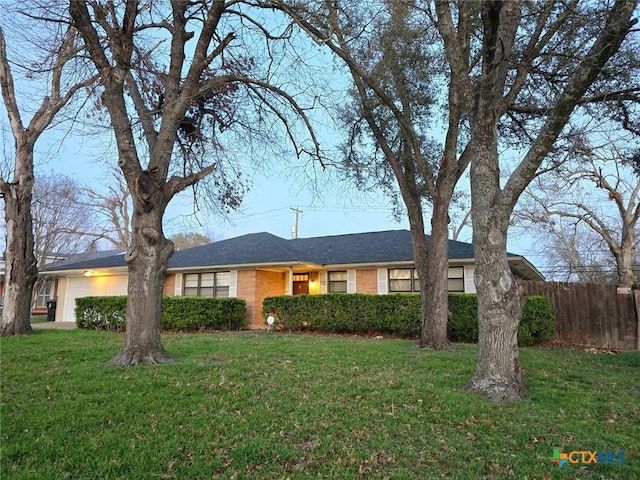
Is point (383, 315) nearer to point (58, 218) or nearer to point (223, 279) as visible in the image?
point (223, 279)

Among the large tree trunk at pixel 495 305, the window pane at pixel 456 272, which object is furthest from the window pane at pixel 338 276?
the large tree trunk at pixel 495 305

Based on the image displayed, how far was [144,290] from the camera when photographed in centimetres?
659

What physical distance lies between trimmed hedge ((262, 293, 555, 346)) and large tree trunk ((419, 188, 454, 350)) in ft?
8.51

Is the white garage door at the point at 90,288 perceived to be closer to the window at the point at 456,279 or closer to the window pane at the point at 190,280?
the window pane at the point at 190,280

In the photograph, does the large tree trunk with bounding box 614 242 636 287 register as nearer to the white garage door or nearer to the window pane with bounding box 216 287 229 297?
the window pane with bounding box 216 287 229 297

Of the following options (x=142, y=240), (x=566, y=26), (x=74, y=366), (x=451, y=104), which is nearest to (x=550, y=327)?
(x=451, y=104)

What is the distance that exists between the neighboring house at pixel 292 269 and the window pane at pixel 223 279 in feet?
0.05

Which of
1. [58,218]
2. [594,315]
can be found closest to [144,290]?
[594,315]

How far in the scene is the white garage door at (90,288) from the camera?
750 inches

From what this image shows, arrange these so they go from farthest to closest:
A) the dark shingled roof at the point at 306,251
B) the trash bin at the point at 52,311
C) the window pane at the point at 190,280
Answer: the trash bin at the point at 52,311, the window pane at the point at 190,280, the dark shingled roof at the point at 306,251

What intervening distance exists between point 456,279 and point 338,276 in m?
4.45

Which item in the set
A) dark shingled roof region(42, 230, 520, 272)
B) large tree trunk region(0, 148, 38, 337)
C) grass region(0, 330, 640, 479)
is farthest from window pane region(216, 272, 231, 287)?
grass region(0, 330, 640, 479)

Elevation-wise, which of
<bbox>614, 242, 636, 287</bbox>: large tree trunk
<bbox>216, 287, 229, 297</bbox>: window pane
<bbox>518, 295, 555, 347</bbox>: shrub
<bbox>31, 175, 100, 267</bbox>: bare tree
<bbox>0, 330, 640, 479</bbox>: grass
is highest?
<bbox>31, 175, 100, 267</bbox>: bare tree

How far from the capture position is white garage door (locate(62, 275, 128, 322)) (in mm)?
19047
